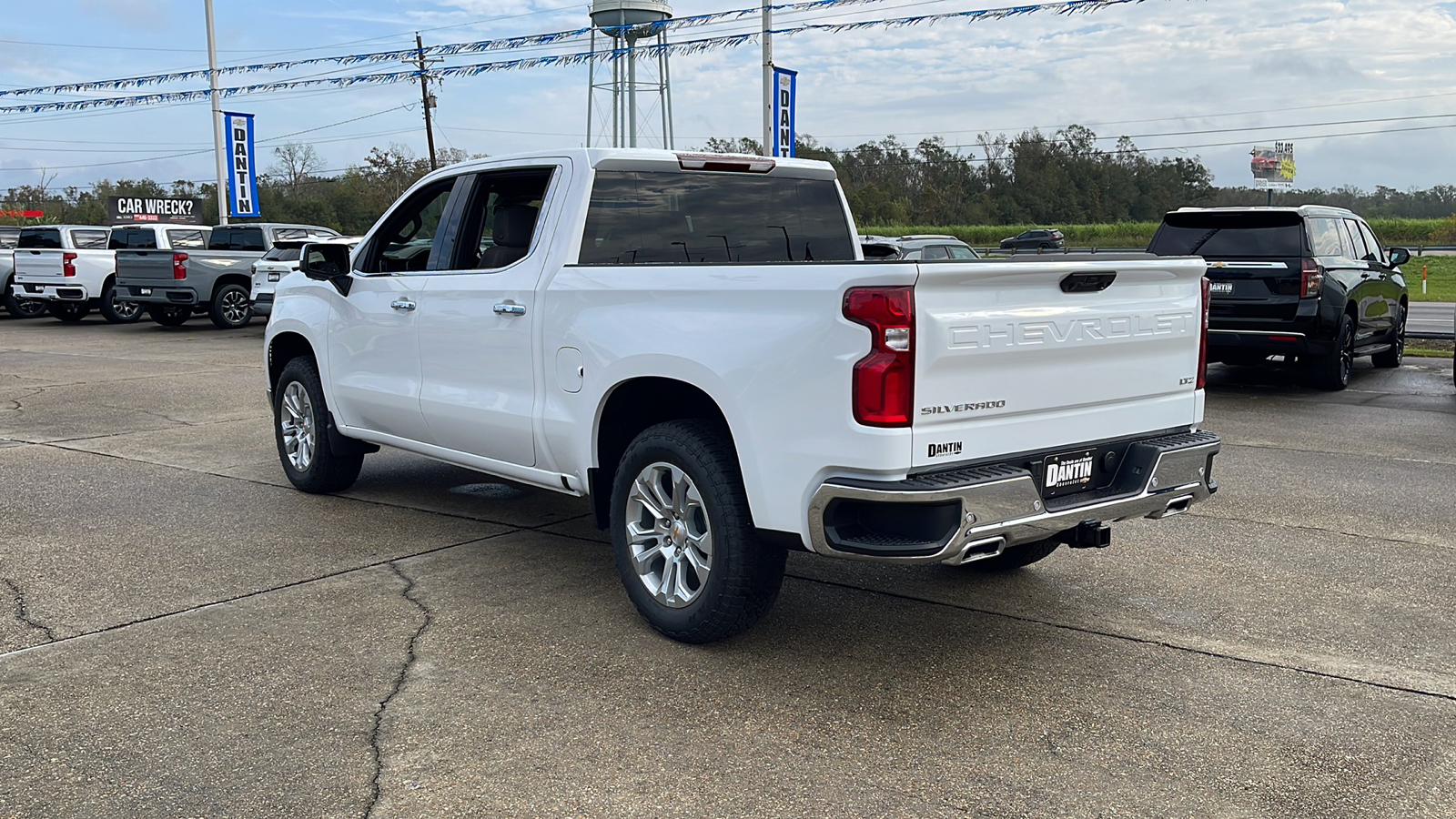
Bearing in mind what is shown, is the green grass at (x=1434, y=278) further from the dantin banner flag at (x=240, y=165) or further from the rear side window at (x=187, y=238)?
the dantin banner flag at (x=240, y=165)

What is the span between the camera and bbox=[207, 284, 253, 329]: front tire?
22.1 meters

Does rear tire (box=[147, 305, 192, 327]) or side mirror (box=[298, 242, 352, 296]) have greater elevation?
side mirror (box=[298, 242, 352, 296])

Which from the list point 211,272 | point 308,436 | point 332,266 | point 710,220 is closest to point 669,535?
point 710,220

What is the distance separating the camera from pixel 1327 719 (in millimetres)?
4027

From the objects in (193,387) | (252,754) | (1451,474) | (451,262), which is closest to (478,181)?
(451,262)

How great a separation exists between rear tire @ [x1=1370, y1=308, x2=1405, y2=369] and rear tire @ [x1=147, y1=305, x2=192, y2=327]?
65.5 feet

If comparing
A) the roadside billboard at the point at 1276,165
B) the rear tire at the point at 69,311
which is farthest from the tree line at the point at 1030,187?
the rear tire at the point at 69,311

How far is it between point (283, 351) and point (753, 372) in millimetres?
4546

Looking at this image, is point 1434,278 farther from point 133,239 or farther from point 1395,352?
point 133,239

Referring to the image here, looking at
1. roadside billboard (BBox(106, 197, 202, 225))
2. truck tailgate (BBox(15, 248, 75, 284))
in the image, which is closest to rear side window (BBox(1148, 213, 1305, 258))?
truck tailgate (BBox(15, 248, 75, 284))

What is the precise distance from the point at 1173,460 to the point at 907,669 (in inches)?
50.4

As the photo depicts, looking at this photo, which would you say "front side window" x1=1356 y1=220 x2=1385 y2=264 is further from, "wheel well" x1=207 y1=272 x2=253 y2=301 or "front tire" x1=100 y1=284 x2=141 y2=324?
"front tire" x1=100 y1=284 x2=141 y2=324

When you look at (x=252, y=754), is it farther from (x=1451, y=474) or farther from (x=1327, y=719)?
(x=1451, y=474)

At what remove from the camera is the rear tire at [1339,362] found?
12.1 meters
